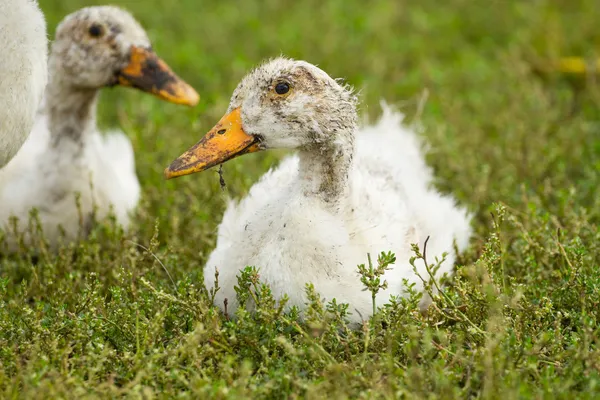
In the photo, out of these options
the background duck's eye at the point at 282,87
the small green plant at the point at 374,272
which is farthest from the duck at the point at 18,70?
the small green plant at the point at 374,272

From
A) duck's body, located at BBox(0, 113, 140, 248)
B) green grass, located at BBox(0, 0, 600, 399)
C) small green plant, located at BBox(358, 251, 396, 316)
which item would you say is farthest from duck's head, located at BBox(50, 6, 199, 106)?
small green plant, located at BBox(358, 251, 396, 316)

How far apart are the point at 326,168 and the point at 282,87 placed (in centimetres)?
40

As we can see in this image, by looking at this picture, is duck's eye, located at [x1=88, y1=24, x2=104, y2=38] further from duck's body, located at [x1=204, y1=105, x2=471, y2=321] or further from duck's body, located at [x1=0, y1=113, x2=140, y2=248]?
duck's body, located at [x1=204, y1=105, x2=471, y2=321]

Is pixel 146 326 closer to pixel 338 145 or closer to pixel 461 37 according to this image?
pixel 338 145

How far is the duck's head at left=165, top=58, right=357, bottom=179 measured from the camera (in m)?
3.67

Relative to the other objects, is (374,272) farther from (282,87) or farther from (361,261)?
(282,87)

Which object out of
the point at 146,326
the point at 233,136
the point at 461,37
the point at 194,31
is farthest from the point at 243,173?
the point at 461,37

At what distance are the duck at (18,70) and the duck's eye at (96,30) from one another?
113cm

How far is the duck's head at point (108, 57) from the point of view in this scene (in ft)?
16.0

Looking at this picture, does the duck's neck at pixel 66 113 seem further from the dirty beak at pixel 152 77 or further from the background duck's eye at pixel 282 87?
the background duck's eye at pixel 282 87

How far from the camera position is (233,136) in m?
3.73

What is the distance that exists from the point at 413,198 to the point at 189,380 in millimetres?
1914

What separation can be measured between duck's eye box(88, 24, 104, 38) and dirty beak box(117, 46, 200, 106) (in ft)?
0.63

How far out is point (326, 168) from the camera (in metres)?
3.79
